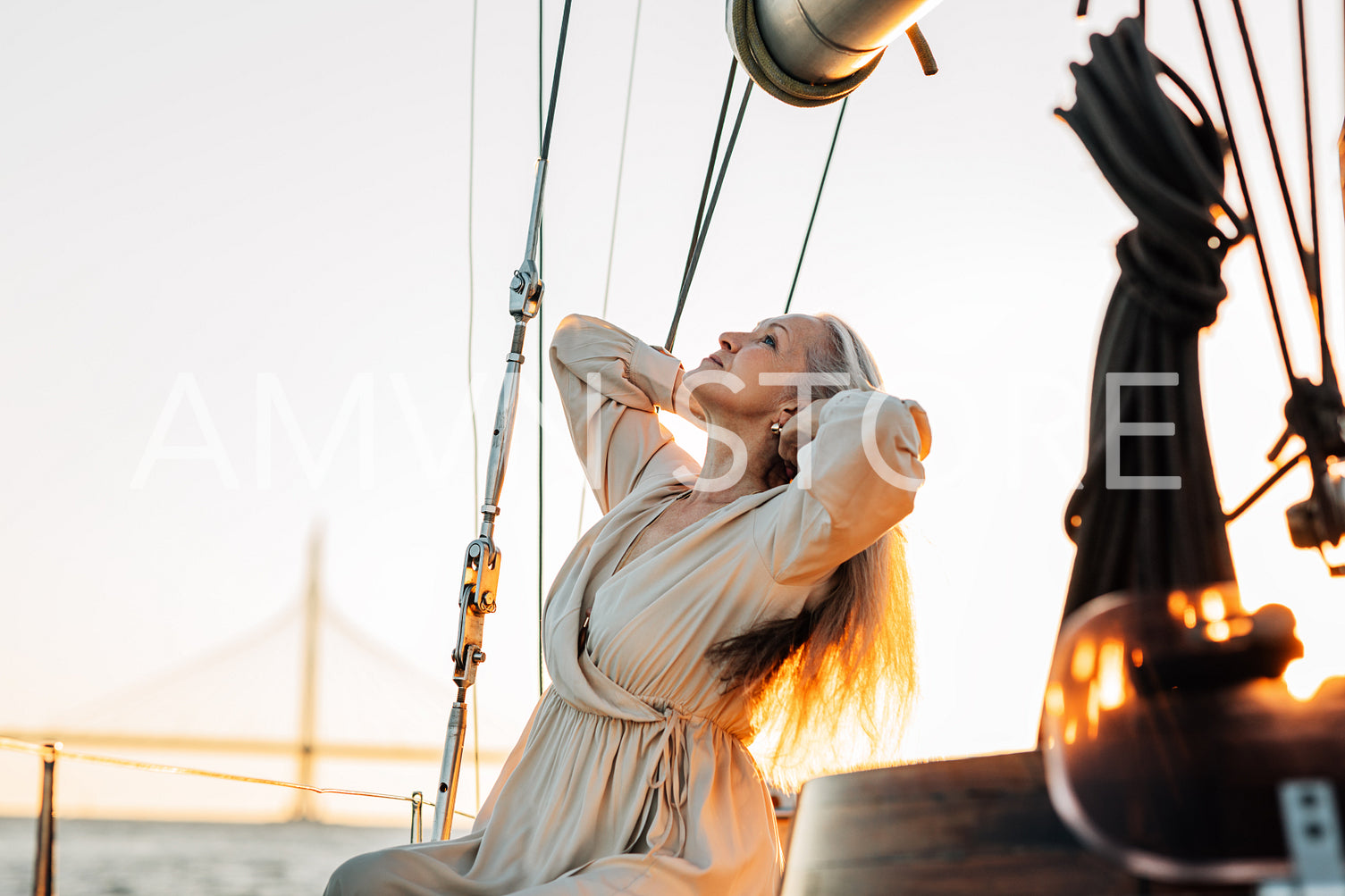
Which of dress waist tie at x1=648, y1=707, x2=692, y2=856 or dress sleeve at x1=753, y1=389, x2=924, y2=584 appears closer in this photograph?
dress sleeve at x1=753, y1=389, x2=924, y2=584

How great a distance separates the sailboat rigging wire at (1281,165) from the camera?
3.18 ft

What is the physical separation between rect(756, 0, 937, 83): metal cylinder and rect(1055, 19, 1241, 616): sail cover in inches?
26.7

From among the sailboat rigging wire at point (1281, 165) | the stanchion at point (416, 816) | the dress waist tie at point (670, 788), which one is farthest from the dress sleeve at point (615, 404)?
the sailboat rigging wire at point (1281, 165)

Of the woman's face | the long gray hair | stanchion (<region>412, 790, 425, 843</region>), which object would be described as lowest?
stanchion (<region>412, 790, 425, 843</region>)

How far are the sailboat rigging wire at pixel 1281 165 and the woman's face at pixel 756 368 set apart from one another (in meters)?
0.73

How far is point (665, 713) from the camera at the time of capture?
1.50 m

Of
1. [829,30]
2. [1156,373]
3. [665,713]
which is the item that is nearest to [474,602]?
[665,713]

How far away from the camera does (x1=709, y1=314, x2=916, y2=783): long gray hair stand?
151 cm

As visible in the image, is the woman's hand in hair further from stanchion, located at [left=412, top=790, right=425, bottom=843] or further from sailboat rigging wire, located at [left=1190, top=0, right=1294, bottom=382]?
stanchion, located at [left=412, top=790, right=425, bottom=843]

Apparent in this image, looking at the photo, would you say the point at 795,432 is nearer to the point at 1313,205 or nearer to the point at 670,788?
the point at 670,788

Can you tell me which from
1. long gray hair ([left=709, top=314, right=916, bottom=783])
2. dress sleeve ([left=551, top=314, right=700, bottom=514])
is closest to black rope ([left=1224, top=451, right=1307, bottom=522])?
long gray hair ([left=709, top=314, right=916, bottom=783])

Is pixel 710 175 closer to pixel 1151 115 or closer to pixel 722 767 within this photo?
pixel 722 767

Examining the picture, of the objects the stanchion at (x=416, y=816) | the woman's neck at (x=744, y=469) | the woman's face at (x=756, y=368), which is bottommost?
the stanchion at (x=416, y=816)

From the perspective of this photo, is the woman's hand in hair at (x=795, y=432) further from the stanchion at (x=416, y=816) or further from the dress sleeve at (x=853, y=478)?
the stanchion at (x=416, y=816)
